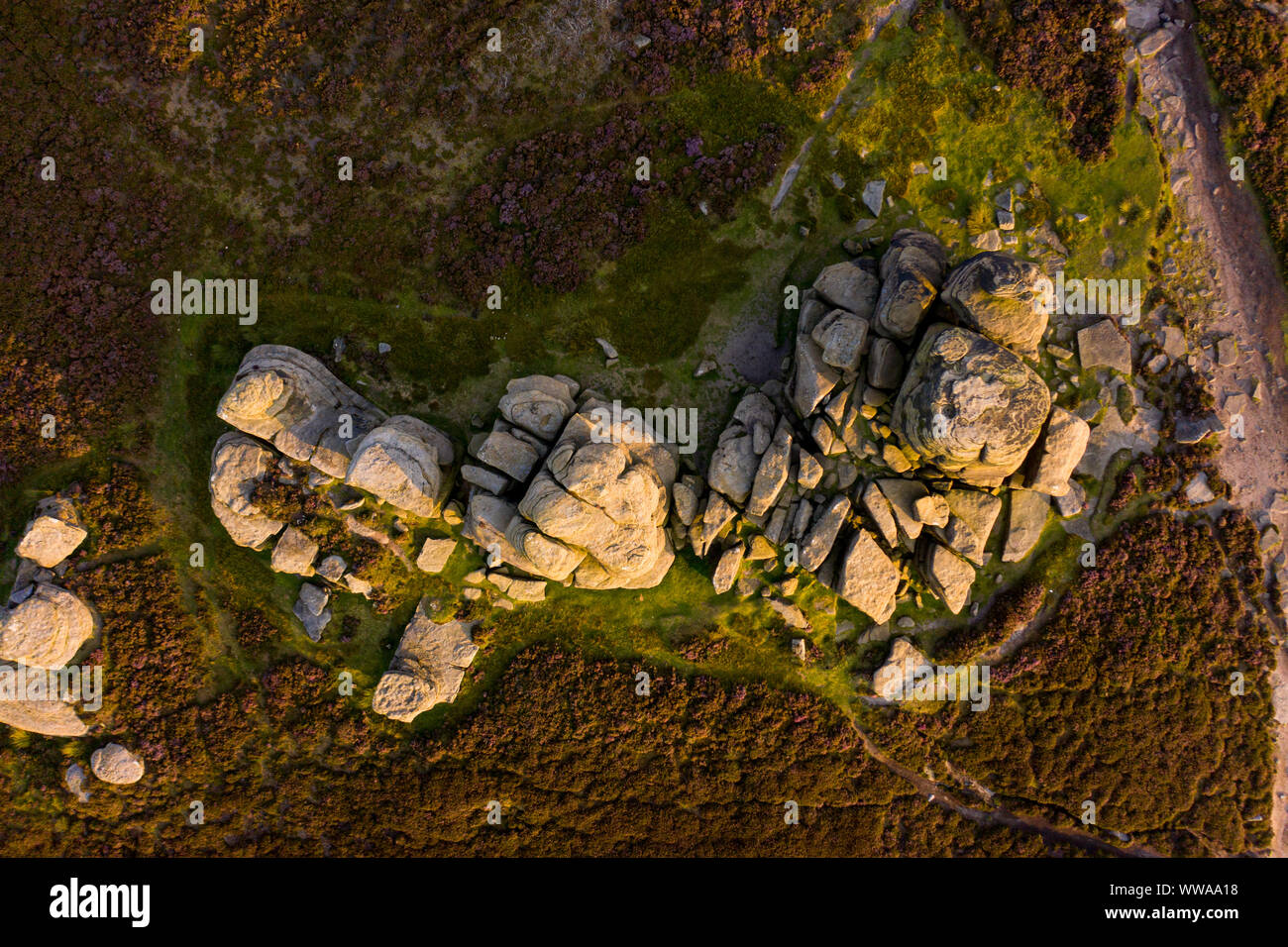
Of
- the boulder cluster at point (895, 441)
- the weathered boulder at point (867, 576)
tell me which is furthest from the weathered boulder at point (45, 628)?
the weathered boulder at point (867, 576)

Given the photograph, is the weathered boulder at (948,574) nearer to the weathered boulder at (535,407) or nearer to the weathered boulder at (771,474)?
the weathered boulder at (771,474)

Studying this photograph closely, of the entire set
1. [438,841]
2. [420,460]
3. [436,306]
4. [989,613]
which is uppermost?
[436,306]

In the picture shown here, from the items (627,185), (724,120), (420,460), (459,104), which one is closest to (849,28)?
(724,120)

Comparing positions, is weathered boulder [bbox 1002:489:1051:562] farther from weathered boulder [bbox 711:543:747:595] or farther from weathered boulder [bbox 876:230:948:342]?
weathered boulder [bbox 711:543:747:595]

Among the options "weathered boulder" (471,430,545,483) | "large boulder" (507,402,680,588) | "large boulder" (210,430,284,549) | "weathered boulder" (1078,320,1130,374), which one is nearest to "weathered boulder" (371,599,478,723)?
"large boulder" (507,402,680,588)

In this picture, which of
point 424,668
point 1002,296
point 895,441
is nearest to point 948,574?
point 895,441

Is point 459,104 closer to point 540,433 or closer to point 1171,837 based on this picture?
point 540,433
